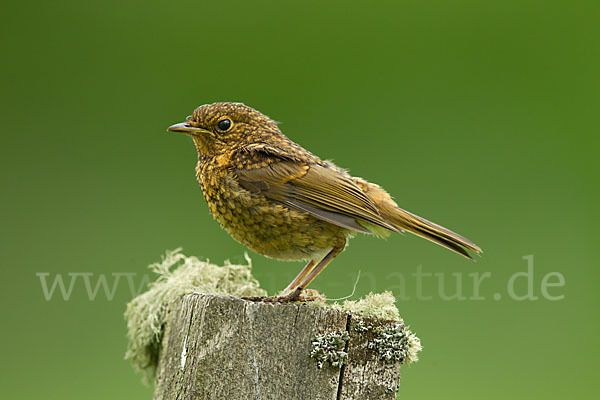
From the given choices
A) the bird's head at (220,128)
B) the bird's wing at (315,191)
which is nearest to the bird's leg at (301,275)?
the bird's wing at (315,191)

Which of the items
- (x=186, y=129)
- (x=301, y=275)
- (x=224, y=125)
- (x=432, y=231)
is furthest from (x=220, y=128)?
(x=432, y=231)

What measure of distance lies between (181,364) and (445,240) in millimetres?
1388

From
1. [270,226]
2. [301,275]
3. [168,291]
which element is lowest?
[168,291]

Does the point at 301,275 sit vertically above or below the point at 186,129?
below

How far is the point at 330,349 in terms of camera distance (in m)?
2.45

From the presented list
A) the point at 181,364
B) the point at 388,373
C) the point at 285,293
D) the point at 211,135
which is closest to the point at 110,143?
the point at 211,135

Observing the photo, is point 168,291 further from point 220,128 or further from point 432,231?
point 432,231

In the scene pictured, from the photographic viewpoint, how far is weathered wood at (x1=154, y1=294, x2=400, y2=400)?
2.46m

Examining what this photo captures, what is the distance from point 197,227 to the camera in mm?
5973

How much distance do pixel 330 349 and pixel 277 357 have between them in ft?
0.62

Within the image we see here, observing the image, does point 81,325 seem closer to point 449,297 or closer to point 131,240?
point 131,240

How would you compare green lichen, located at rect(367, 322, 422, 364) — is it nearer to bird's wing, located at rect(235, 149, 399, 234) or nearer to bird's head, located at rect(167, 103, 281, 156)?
bird's wing, located at rect(235, 149, 399, 234)

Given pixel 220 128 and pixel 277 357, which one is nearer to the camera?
pixel 277 357

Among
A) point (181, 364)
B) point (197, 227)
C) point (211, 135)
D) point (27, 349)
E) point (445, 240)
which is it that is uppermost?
point (197, 227)
